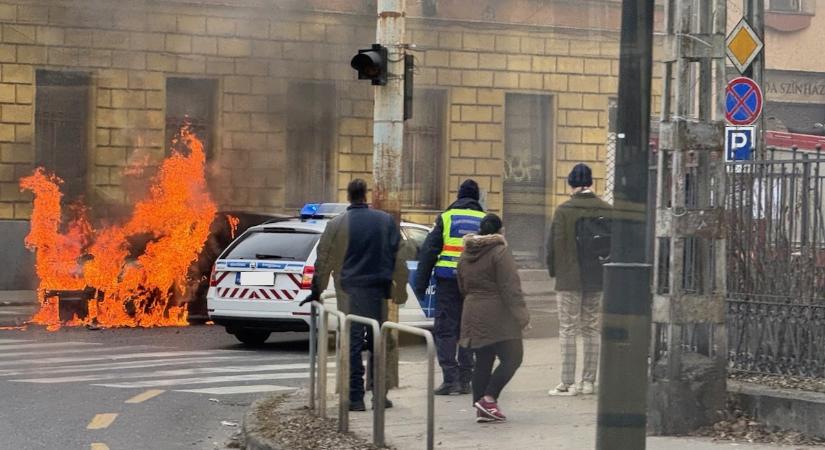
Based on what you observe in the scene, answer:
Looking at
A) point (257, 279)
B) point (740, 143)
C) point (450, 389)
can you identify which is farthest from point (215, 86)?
point (450, 389)

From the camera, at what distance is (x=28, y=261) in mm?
26641

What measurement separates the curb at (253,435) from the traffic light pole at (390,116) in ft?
5.35

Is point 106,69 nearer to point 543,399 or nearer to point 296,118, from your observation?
point 296,118

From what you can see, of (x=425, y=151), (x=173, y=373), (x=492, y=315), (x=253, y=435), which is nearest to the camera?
(x=253, y=435)

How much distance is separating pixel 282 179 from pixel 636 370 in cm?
2092

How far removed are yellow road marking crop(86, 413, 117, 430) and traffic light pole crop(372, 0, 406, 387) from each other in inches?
88.4

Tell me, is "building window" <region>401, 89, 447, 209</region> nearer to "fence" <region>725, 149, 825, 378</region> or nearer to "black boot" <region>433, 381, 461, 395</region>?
"black boot" <region>433, 381, 461, 395</region>

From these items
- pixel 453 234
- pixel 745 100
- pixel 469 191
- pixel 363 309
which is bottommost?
pixel 363 309

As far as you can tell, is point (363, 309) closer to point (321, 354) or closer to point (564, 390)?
point (321, 354)

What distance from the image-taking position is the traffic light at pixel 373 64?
38.9 ft

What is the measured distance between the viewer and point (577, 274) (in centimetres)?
1193

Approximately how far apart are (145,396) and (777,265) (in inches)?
213

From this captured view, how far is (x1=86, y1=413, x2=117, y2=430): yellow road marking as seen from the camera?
36.2ft

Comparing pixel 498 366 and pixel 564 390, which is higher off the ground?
pixel 498 366
